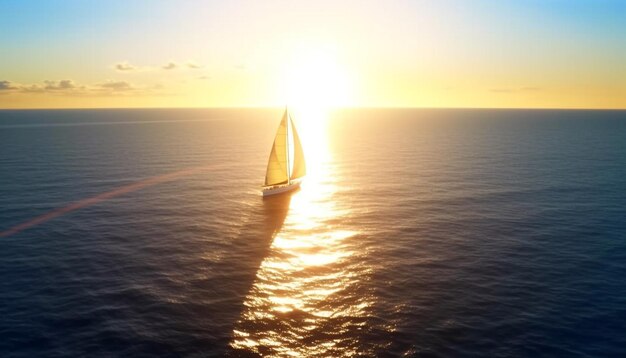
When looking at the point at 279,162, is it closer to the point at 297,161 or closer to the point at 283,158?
the point at 283,158

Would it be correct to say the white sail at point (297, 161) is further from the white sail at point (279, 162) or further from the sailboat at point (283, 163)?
the white sail at point (279, 162)

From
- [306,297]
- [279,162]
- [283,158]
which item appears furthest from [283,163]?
[306,297]

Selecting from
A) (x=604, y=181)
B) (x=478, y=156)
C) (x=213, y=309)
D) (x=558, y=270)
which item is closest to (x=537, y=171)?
(x=604, y=181)

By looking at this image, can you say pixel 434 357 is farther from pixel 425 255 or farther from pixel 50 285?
pixel 50 285

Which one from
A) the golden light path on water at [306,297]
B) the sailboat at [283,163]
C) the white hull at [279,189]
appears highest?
the sailboat at [283,163]

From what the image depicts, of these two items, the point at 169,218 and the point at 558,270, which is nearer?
the point at 558,270

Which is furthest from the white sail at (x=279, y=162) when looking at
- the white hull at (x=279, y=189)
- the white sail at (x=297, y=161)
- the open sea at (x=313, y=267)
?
the open sea at (x=313, y=267)
